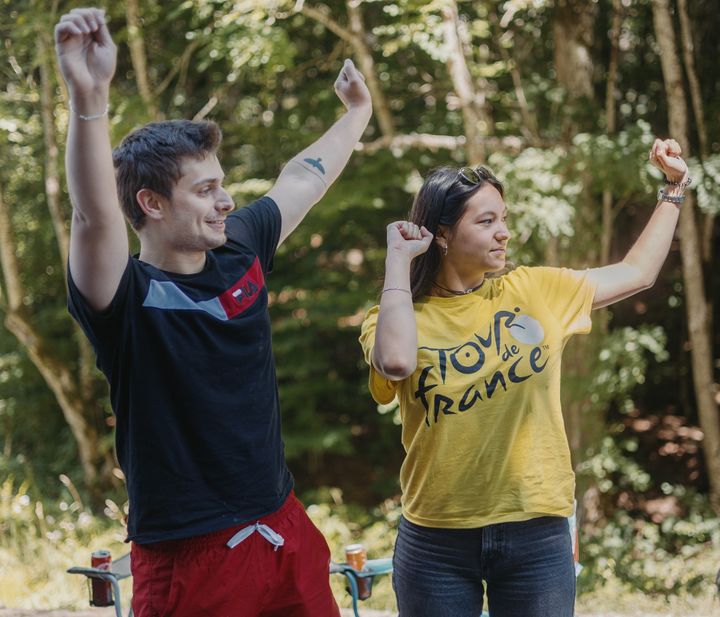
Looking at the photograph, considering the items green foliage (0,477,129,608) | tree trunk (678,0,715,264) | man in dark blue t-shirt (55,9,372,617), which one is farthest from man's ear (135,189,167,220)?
tree trunk (678,0,715,264)

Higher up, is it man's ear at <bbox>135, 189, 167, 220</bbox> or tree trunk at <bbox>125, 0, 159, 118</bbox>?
tree trunk at <bbox>125, 0, 159, 118</bbox>

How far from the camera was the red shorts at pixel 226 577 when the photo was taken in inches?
64.0

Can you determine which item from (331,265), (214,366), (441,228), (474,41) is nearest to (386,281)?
(441,228)

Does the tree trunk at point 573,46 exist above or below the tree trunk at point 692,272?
above

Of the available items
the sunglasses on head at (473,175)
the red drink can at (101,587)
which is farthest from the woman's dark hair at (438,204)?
the red drink can at (101,587)

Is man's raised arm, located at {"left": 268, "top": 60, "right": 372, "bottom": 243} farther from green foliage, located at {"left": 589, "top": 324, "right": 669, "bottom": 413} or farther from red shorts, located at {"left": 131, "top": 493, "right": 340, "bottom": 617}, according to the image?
green foliage, located at {"left": 589, "top": 324, "right": 669, "bottom": 413}

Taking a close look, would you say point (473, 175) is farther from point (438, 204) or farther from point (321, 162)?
point (321, 162)

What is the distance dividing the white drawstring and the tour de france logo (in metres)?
0.41

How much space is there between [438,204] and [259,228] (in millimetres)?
424

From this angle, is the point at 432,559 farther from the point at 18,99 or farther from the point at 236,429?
the point at 18,99

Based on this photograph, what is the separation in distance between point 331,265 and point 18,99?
3133 millimetres

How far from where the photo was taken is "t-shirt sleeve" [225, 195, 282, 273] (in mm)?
1875

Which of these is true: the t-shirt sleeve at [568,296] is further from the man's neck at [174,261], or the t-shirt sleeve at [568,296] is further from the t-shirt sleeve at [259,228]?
the man's neck at [174,261]

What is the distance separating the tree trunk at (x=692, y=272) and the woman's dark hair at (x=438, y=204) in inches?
172
